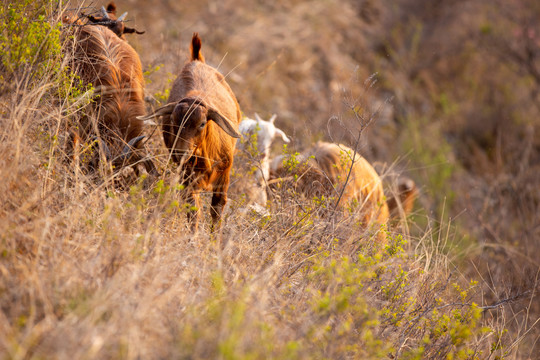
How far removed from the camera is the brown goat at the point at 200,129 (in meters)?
4.85

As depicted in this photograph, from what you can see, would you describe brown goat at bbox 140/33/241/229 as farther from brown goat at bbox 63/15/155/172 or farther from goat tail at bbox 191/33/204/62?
brown goat at bbox 63/15/155/172

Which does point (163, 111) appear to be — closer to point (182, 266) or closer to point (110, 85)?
point (110, 85)

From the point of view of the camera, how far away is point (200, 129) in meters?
4.91

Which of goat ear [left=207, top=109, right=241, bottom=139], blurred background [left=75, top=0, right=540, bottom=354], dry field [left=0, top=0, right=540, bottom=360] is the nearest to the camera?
dry field [left=0, top=0, right=540, bottom=360]

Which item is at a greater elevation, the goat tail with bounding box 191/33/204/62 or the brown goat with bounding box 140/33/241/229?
the goat tail with bounding box 191/33/204/62

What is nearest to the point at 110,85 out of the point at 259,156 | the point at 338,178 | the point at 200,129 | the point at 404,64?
the point at 200,129

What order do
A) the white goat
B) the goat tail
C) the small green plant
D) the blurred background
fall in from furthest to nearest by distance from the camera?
the blurred background < the white goat < the goat tail < the small green plant

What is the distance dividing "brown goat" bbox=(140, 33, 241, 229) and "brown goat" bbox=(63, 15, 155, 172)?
0.40 m

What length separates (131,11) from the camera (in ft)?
44.7

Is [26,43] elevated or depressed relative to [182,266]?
elevated

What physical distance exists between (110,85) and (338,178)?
2566 mm

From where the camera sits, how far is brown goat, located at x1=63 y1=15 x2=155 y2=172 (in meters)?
5.32

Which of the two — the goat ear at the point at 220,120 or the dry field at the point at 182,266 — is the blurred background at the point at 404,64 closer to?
the dry field at the point at 182,266

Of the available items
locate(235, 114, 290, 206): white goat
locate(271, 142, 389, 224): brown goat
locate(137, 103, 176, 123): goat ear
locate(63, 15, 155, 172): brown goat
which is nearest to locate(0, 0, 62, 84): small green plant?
locate(63, 15, 155, 172): brown goat
